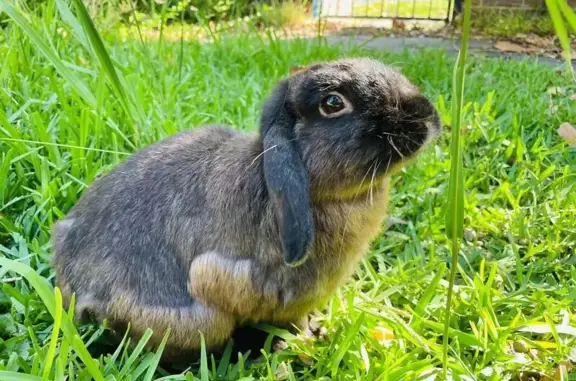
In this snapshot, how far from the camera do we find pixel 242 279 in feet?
6.17

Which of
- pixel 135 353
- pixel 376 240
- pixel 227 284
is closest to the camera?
pixel 135 353

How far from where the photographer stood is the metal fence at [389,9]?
9.39 metres

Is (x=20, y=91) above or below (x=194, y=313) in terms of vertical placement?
above

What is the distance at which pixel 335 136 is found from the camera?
1.81m

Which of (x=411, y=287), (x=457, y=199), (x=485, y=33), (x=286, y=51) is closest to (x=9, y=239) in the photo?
(x=411, y=287)

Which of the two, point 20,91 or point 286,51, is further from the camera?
point 286,51

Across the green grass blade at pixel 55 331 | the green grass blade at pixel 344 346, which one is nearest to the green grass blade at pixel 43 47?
the green grass blade at pixel 55 331

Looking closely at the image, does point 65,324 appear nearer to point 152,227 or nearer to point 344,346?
point 152,227

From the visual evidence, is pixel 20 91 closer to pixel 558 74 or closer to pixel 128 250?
pixel 128 250

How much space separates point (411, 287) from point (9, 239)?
5.48ft

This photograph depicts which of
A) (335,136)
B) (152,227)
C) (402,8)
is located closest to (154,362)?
(152,227)

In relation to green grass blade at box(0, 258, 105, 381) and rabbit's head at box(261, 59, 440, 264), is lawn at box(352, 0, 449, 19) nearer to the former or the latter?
rabbit's head at box(261, 59, 440, 264)

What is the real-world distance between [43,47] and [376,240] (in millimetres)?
1567

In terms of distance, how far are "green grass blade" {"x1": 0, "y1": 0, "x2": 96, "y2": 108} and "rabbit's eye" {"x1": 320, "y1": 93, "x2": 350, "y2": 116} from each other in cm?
91
